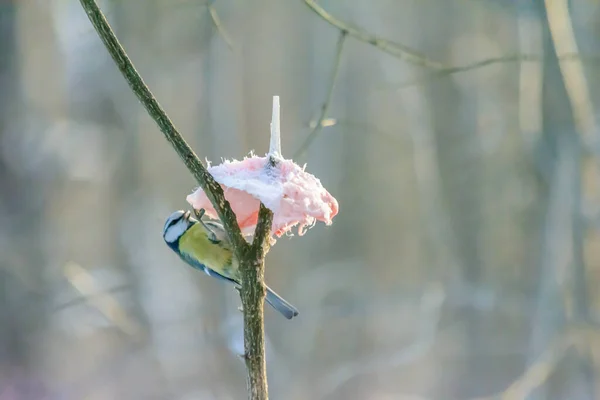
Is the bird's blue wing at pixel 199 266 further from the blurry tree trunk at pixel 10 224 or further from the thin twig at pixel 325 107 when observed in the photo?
the blurry tree trunk at pixel 10 224

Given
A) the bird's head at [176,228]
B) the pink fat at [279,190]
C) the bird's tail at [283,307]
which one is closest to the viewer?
the pink fat at [279,190]

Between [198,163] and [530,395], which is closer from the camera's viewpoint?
[198,163]

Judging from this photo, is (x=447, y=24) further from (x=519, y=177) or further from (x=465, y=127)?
(x=519, y=177)

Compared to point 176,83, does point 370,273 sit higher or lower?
lower

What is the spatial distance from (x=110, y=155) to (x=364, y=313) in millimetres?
600

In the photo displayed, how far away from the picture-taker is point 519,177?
0.92 m

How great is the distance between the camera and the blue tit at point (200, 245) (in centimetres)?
59

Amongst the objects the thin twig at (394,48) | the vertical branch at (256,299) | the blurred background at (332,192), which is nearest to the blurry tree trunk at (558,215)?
the blurred background at (332,192)

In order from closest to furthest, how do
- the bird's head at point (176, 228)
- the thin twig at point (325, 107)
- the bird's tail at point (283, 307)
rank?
1. the bird's tail at point (283, 307)
2. the bird's head at point (176, 228)
3. the thin twig at point (325, 107)

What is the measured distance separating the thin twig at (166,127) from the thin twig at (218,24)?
0.58 m

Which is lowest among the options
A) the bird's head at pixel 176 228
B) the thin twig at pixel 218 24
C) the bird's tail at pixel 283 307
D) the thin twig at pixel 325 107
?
the bird's tail at pixel 283 307

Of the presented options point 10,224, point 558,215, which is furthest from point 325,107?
point 10,224

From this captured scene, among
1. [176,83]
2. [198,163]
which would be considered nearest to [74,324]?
[176,83]

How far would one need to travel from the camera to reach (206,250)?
24.8 inches
